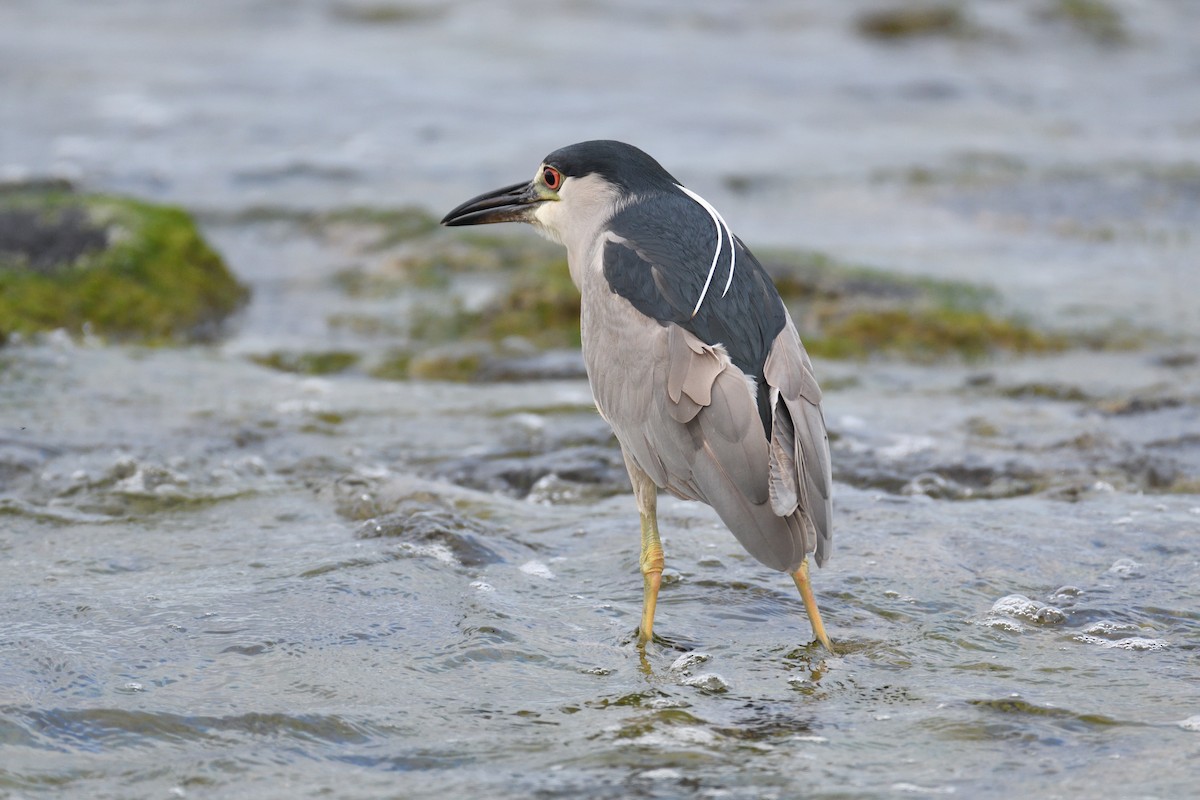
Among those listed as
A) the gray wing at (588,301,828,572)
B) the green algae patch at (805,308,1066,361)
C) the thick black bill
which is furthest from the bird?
the green algae patch at (805,308,1066,361)

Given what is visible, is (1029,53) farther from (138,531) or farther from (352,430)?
(138,531)

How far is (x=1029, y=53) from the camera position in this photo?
1781 centimetres

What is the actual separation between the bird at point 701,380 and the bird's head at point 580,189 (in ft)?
0.05

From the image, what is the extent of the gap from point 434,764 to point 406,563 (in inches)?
53.4

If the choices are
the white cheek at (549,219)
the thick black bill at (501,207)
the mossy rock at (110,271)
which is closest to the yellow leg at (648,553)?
the white cheek at (549,219)

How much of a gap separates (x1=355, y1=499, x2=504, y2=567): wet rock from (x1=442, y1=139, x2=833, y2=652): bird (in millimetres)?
632

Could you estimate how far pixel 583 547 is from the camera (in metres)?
4.95

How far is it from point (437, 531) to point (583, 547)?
0.51 meters

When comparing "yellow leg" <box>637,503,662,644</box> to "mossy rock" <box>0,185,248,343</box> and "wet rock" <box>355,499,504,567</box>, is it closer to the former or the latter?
"wet rock" <box>355,499,504,567</box>

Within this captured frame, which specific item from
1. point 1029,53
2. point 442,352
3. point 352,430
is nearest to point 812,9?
point 1029,53

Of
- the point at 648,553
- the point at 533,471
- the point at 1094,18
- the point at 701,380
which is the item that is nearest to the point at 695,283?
the point at 701,380

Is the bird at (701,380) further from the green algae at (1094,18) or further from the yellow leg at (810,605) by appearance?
the green algae at (1094,18)

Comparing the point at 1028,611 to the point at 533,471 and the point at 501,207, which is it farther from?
the point at 501,207

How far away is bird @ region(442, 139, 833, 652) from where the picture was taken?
399 centimetres
